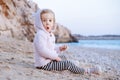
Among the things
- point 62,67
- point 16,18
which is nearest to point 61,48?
point 62,67

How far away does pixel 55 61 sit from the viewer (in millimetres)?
6059

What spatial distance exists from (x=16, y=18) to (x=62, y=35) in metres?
34.8

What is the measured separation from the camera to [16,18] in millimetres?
21391

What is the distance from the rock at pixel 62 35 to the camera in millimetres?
55188

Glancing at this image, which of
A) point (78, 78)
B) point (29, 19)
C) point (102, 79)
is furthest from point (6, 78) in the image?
point (29, 19)

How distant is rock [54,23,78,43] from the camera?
55188mm

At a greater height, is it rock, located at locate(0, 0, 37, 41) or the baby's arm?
rock, located at locate(0, 0, 37, 41)

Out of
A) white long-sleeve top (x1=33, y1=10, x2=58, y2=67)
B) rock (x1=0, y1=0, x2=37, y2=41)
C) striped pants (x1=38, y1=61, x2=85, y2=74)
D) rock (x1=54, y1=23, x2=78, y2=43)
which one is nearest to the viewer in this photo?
white long-sleeve top (x1=33, y1=10, x2=58, y2=67)

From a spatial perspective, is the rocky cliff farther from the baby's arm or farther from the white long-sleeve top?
the white long-sleeve top

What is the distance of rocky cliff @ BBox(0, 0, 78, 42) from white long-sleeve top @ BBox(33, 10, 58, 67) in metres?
11.8

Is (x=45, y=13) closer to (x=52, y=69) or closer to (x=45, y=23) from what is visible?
(x=45, y=23)

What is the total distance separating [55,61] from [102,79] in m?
0.98

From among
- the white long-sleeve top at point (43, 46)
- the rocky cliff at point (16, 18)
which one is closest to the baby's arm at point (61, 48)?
the white long-sleeve top at point (43, 46)

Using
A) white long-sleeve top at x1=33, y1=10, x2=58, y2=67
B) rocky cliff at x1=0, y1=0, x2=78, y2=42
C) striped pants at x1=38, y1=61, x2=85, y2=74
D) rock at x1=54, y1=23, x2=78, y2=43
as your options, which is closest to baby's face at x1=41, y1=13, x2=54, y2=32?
white long-sleeve top at x1=33, y1=10, x2=58, y2=67
